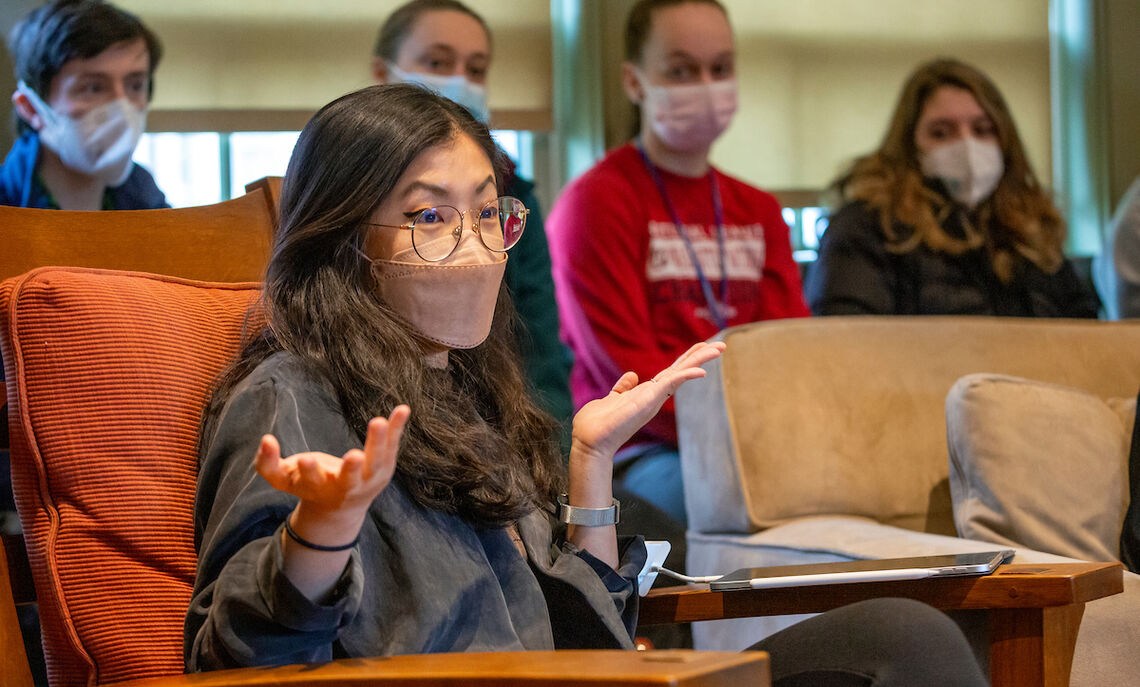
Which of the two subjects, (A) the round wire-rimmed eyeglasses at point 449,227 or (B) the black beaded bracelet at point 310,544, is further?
(A) the round wire-rimmed eyeglasses at point 449,227

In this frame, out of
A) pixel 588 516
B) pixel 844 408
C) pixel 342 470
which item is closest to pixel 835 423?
pixel 844 408

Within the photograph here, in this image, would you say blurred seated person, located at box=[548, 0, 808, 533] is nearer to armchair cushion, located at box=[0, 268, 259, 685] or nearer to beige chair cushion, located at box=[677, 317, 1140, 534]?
beige chair cushion, located at box=[677, 317, 1140, 534]

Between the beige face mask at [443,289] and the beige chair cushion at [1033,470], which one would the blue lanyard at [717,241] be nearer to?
the beige chair cushion at [1033,470]

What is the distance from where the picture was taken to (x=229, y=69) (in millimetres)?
3703

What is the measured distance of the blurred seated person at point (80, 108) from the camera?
2.38 meters

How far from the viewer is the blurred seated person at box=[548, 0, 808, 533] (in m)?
2.70

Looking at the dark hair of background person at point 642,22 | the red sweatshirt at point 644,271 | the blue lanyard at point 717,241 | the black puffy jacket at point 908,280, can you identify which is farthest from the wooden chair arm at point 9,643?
the dark hair of background person at point 642,22

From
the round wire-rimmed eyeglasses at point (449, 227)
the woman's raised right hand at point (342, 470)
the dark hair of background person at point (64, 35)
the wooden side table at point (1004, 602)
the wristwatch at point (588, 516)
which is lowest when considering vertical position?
the wooden side table at point (1004, 602)

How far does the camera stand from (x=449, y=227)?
1294mm

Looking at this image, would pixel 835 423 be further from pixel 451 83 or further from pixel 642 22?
pixel 642 22

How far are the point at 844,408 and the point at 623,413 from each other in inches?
33.0

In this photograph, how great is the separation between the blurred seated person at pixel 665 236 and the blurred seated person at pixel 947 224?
18cm

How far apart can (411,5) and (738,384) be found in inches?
49.7

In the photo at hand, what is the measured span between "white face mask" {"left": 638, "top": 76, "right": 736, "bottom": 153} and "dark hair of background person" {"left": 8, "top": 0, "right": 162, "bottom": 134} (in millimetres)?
1159
